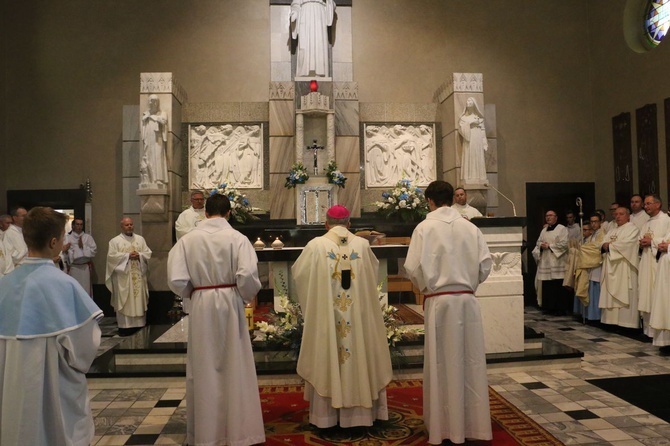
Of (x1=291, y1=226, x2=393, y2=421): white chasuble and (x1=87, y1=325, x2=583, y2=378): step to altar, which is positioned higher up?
(x1=291, y1=226, x2=393, y2=421): white chasuble

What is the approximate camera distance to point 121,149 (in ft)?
38.4

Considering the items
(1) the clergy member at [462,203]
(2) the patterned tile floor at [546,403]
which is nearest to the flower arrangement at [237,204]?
(1) the clergy member at [462,203]

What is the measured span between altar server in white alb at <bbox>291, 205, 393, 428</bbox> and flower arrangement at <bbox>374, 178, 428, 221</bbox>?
592cm

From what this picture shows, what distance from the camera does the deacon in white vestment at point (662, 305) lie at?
700 centimetres

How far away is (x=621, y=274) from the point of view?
8297mm

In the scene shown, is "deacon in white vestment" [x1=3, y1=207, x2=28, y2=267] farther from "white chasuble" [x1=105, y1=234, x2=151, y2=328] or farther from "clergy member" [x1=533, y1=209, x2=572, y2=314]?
"clergy member" [x1=533, y1=209, x2=572, y2=314]

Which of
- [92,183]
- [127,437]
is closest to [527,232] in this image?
[92,183]

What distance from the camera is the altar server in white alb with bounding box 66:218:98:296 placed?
10570 millimetres

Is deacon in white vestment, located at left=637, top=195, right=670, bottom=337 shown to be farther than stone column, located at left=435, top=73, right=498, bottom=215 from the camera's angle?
No

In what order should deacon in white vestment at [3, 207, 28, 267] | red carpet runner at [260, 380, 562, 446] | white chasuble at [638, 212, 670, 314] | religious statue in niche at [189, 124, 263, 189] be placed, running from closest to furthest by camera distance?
red carpet runner at [260, 380, 562, 446], white chasuble at [638, 212, 670, 314], deacon in white vestment at [3, 207, 28, 267], religious statue in niche at [189, 124, 263, 189]

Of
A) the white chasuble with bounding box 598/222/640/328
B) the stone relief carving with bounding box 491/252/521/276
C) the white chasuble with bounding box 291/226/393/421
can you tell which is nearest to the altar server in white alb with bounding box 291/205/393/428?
the white chasuble with bounding box 291/226/393/421

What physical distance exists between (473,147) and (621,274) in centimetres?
339

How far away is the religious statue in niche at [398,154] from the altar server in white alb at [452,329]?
739 centimetres

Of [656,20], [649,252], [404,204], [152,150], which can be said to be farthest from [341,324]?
[656,20]
